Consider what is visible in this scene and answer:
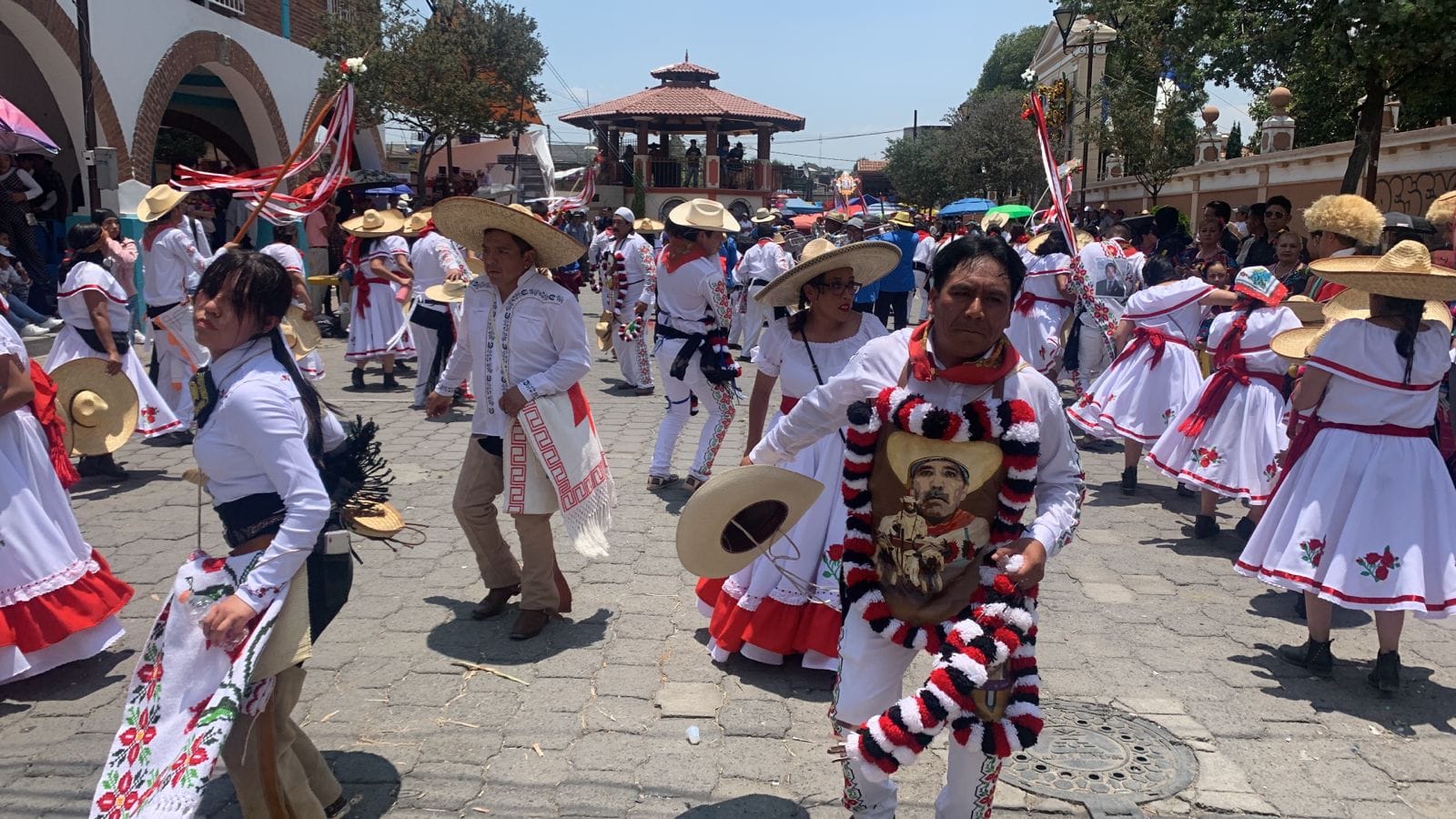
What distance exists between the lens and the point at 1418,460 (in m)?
4.70

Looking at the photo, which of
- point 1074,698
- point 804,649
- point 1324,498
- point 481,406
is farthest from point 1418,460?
point 481,406

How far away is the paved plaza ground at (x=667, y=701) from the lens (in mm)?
3775

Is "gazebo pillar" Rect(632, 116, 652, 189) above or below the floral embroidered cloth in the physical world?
above

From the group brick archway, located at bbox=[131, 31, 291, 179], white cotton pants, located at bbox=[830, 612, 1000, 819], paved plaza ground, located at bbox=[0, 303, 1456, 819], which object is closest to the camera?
white cotton pants, located at bbox=[830, 612, 1000, 819]

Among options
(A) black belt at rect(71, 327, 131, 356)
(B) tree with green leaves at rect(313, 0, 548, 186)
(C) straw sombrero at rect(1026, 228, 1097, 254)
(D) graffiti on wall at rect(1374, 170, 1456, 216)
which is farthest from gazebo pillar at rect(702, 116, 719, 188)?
(A) black belt at rect(71, 327, 131, 356)

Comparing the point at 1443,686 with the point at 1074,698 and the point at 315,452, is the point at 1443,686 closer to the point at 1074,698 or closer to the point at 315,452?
the point at 1074,698

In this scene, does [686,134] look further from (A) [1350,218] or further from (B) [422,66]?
(A) [1350,218]

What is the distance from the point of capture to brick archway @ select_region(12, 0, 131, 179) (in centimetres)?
1408

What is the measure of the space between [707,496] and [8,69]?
19667 mm

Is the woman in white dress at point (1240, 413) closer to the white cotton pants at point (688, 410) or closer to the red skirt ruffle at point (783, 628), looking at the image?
the white cotton pants at point (688, 410)

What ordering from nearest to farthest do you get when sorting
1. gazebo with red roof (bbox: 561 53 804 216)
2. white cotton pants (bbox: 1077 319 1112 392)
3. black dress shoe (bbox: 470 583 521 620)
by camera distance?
black dress shoe (bbox: 470 583 521 620)
white cotton pants (bbox: 1077 319 1112 392)
gazebo with red roof (bbox: 561 53 804 216)

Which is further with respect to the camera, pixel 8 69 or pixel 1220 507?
pixel 8 69

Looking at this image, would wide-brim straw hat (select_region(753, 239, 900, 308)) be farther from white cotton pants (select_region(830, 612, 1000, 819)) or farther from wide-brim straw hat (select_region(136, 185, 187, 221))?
wide-brim straw hat (select_region(136, 185, 187, 221))

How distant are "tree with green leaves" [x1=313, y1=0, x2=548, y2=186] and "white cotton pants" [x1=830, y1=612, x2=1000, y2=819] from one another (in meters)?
19.3
